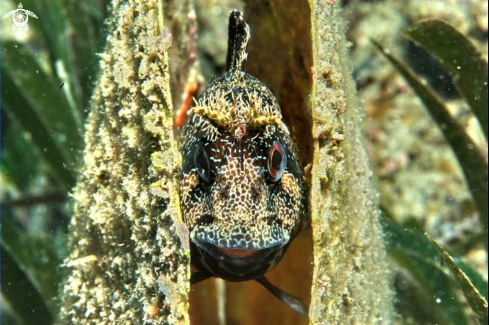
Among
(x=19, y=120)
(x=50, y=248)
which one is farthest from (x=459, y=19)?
(x=50, y=248)

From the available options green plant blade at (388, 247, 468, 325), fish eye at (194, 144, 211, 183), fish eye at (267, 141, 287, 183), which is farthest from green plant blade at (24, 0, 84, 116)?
green plant blade at (388, 247, 468, 325)

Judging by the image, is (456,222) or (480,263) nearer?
(480,263)

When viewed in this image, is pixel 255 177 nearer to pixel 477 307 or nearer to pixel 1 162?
pixel 477 307

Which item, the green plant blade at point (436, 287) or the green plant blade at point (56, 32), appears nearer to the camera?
the green plant blade at point (436, 287)

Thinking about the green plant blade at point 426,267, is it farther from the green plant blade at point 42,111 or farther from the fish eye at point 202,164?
the green plant blade at point 42,111

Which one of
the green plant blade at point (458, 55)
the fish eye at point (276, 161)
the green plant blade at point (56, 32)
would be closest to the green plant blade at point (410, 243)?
the green plant blade at point (458, 55)

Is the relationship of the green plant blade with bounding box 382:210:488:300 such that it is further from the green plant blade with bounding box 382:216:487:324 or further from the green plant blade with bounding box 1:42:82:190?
the green plant blade with bounding box 1:42:82:190

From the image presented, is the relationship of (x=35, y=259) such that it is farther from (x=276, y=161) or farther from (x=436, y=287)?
(x=436, y=287)
